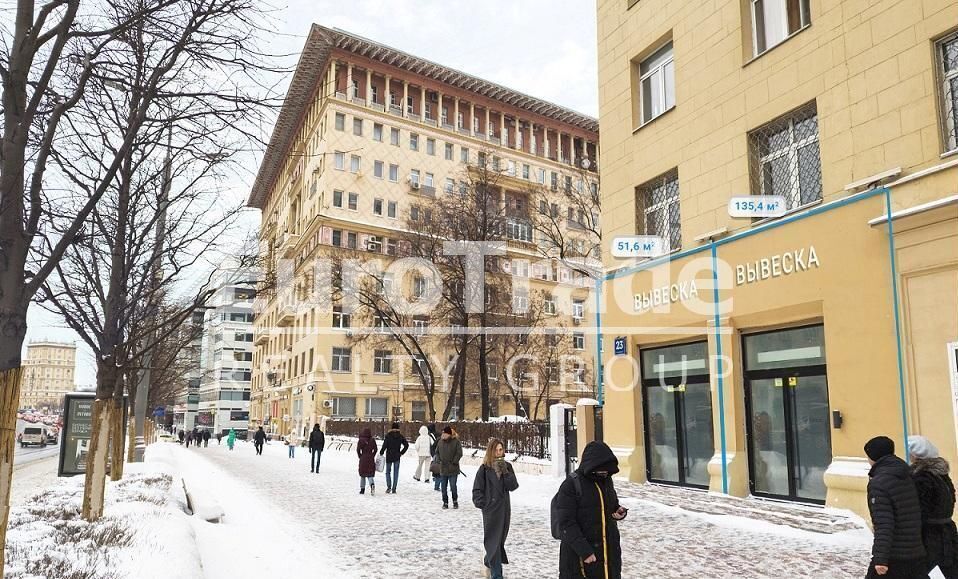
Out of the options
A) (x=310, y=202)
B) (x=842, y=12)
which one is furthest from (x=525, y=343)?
(x=842, y=12)

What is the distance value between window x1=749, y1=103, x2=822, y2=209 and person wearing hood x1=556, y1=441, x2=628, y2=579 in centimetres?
959

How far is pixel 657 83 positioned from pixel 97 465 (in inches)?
558

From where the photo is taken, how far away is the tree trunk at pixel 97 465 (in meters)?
10.8

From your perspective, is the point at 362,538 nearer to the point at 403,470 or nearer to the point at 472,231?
the point at 403,470

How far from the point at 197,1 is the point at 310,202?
59.2 m

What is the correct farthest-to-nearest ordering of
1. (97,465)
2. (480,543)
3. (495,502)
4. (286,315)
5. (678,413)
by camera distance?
(286,315) < (678,413) < (97,465) < (480,543) < (495,502)

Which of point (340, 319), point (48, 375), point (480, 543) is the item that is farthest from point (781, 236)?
point (48, 375)

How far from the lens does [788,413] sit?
1333 cm

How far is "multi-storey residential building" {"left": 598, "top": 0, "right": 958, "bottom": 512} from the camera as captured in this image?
10.7m

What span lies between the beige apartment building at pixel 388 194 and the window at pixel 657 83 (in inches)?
1280

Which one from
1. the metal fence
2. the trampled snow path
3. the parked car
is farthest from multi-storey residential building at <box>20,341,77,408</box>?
the trampled snow path

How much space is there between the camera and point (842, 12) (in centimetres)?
1235

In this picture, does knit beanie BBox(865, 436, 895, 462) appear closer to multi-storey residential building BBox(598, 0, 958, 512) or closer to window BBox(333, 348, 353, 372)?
multi-storey residential building BBox(598, 0, 958, 512)

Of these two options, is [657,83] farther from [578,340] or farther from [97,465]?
[578,340]
